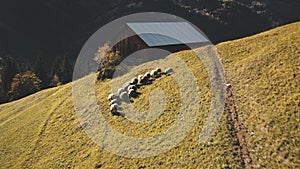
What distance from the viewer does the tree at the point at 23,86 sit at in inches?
3124

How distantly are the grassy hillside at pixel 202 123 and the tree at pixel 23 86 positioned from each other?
32055mm

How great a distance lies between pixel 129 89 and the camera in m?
40.4

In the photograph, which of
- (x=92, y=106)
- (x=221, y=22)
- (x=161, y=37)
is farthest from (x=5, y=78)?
(x=221, y=22)

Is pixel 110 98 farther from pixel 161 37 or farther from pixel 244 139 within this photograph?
pixel 161 37

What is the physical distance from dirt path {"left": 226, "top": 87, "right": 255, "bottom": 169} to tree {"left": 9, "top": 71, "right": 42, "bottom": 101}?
62.2 metres

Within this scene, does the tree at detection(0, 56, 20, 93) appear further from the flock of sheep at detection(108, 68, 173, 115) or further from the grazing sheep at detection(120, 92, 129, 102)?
the grazing sheep at detection(120, 92, 129, 102)

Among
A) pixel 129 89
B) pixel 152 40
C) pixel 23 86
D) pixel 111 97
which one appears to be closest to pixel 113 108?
pixel 111 97

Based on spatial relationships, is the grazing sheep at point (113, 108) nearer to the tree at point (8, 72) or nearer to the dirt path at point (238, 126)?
the dirt path at point (238, 126)

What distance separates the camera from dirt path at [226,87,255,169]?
2374 cm

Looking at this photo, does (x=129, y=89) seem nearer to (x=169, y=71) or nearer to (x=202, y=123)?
(x=169, y=71)

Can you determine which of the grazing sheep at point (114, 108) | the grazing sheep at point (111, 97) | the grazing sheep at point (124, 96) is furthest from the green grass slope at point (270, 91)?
the grazing sheep at point (111, 97)

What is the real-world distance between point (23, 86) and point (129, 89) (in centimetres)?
4995

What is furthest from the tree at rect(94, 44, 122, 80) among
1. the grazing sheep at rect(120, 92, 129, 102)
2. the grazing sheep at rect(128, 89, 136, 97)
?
the grazing sheep at rect(128, 89, 136, 97)

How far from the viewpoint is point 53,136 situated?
37.7 metres
